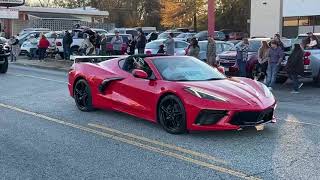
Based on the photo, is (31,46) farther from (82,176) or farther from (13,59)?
(82,176)

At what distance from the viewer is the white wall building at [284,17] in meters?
45.8

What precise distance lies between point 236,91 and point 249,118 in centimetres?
49

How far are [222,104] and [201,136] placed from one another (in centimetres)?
67

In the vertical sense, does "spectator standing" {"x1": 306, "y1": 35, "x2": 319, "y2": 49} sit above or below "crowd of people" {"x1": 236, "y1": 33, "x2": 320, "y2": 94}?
above

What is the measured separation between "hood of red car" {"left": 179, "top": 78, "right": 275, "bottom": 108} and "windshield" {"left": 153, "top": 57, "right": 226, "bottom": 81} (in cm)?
33

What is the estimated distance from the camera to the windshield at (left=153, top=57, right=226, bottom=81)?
28.1 ft

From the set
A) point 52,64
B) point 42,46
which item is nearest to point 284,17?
point 42,46

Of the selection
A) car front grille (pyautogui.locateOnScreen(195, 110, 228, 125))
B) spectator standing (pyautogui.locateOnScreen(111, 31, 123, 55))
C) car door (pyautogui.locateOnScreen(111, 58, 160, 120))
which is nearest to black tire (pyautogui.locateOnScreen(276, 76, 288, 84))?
car door (pyautogui.locateOnScreen(111, 58, 160, 120))

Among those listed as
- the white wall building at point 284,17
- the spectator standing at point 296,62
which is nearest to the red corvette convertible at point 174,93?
the spectator standing at point 296,62

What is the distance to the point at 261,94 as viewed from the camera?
825 centimetres

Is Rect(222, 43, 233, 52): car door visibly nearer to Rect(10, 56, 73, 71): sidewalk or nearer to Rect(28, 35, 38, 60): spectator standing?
Rect(10, 56, 73, 71): sidewalk

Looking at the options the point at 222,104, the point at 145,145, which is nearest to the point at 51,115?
the point at 145,145

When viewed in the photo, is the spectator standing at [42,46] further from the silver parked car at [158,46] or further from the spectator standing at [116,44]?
the silver parked car at [158,46]

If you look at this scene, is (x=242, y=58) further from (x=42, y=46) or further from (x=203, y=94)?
(x=42, y=46)
